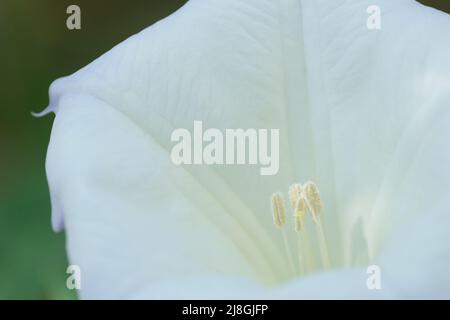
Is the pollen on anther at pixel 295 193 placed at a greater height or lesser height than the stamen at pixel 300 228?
greater

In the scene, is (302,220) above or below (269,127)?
below

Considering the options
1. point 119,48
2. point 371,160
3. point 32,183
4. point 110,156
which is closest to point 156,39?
point 119,48

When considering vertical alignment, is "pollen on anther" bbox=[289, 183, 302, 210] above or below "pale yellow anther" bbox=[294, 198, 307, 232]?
above

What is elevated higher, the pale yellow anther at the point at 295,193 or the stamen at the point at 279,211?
the pale yellow anther at the point at 295,193

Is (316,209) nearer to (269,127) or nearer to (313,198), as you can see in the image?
(313,198)

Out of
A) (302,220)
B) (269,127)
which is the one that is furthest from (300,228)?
(269,127)
